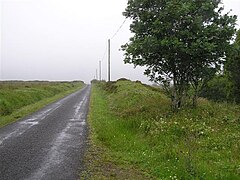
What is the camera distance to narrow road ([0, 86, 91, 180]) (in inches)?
321

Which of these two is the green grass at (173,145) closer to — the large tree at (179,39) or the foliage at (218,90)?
the large tree at (179,39)

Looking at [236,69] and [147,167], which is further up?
[236,69]

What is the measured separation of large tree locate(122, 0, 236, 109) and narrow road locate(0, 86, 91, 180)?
5.42 m

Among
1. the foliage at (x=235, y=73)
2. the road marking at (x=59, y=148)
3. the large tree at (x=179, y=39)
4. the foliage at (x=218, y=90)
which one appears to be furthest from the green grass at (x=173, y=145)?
the foliage at (x=218, y=90)

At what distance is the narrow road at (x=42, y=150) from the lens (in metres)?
8.16

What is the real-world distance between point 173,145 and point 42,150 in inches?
174

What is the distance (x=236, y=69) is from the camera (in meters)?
31.6

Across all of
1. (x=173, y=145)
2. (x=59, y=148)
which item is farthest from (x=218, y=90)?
(x=59, y=148)

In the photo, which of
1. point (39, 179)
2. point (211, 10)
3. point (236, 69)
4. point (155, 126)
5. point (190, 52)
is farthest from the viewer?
point (236, 69)

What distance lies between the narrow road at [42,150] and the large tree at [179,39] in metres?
5.42

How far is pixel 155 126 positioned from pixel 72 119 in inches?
276

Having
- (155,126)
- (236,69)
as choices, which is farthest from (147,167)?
(236,69)

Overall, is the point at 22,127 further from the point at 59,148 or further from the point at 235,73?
the point at 235,73

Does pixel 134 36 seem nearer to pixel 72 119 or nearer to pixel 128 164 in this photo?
pixel 72 119
